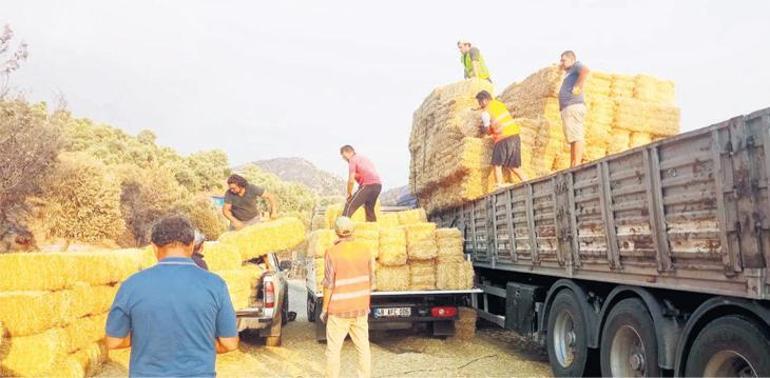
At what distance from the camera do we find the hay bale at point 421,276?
920 centimetres

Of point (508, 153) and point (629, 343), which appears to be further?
point (508, 153)

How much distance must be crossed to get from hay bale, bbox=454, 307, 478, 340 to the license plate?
→ 32.7 inches

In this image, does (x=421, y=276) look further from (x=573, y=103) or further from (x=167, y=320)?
(x=167, y=320)

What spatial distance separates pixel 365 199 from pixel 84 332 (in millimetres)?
4766

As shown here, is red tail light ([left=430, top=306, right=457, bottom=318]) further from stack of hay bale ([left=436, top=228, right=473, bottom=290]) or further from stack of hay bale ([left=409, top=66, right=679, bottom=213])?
stack of hay bale ([left=409, top=66, right=679, bottom=213])

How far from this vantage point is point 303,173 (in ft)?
347

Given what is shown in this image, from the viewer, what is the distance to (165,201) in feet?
A: 103

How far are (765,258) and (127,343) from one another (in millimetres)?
3606

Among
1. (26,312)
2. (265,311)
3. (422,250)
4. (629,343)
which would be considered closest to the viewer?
(629,343)

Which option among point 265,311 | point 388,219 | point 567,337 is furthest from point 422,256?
point 567,337

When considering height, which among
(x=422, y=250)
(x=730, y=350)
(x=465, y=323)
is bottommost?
(x=465, y=323)

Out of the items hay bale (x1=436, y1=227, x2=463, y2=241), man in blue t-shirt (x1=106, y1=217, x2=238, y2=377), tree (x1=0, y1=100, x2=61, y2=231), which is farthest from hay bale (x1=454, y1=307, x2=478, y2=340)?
tree (x1=0, y1=100, x2=61, y2=231)

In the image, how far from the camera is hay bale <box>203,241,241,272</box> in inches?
348

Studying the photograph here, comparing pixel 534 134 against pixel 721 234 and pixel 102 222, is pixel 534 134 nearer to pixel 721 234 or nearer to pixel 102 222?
pixel 721 234
